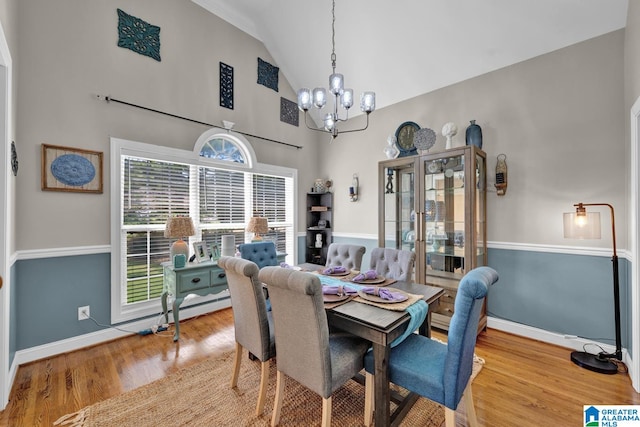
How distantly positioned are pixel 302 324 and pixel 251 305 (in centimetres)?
48

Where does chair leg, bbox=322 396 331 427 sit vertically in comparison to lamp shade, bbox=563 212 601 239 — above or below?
below

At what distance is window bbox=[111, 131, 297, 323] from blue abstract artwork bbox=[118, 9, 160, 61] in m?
1.04

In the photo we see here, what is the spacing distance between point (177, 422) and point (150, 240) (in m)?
2.06

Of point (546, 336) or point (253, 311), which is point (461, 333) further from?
point (546, 336)

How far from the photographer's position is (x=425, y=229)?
3326mm

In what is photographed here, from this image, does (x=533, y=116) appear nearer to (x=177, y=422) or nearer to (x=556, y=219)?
(x=556, y=219)

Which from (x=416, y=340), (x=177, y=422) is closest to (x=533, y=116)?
(x=416, y=340)

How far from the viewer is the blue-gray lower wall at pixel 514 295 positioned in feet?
8.02

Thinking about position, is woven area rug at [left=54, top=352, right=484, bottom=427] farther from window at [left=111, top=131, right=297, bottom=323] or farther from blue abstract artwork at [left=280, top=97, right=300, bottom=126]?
blue abstract artwork at [left=280, top=97, right=300, bottom=126]

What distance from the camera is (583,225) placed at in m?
2.40

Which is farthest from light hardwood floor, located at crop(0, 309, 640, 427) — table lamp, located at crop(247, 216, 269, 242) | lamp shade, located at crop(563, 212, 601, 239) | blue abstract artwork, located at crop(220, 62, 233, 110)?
blue abstract artwork, located at crop(220, 62, 233, 110)

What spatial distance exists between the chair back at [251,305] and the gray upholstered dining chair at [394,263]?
131 centimetres

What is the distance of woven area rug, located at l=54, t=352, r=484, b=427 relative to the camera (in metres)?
1.78

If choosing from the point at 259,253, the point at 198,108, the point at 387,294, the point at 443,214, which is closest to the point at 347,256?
the point at 259,253
